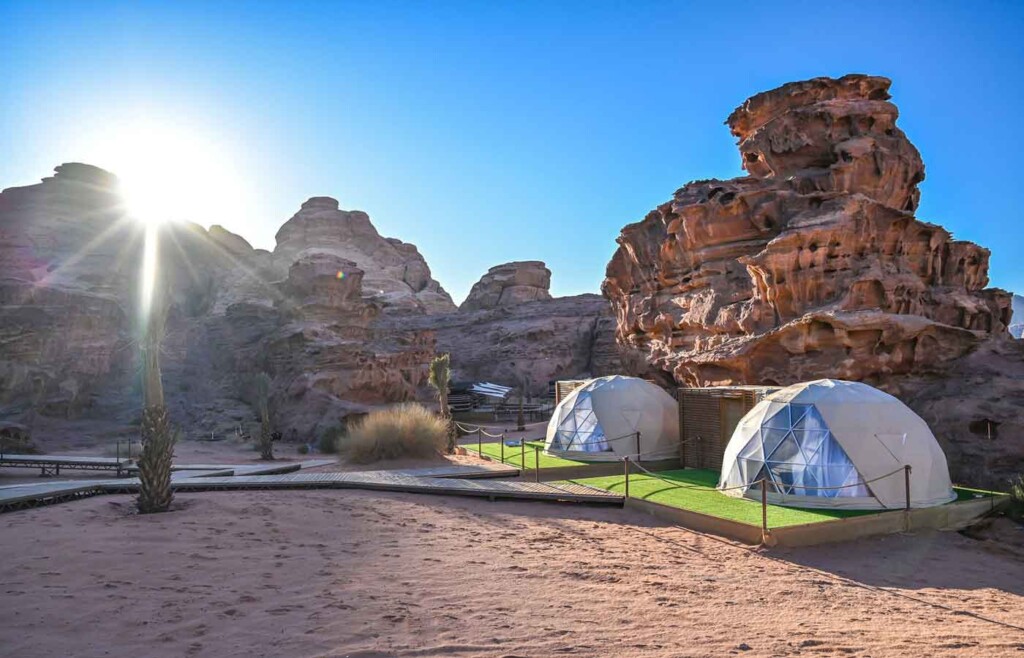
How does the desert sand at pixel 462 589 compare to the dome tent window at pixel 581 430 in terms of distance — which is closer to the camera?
the desert sand at pixel 462 589

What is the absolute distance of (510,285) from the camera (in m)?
64.9

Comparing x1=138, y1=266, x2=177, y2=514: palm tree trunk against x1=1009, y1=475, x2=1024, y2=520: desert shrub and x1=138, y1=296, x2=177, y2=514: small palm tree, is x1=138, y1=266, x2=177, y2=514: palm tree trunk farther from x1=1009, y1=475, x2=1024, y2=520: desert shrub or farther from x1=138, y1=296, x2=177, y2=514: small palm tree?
x1=1009, y1=475, x2=1024, y2=520: desert shrub

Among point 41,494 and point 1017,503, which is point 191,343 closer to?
point 41,494

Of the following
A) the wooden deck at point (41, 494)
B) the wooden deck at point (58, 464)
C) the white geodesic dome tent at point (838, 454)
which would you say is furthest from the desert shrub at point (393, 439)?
the white geodesic dome tent at point (838, 454)

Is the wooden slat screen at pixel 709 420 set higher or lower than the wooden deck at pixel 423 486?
higher

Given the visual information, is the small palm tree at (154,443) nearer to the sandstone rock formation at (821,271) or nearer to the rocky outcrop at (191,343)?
the rocky outcrop at (191,343)

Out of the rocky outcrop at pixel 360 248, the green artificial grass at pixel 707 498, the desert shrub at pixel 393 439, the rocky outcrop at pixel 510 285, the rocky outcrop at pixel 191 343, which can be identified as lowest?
the green artificial grass at pixel 707 498

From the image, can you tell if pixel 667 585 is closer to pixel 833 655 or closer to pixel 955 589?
pixel 833 655

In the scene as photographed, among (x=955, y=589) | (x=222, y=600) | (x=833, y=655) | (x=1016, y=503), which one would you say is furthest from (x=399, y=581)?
(x=1016, y=503)

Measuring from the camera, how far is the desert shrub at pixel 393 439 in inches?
719

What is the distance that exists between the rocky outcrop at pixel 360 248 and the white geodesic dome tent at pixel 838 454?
6062cm

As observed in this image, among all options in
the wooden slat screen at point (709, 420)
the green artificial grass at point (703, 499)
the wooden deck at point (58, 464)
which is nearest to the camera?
the green artificial grass at point (703, 499)

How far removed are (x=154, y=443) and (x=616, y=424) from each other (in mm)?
11544

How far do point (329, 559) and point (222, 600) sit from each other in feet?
5.98
